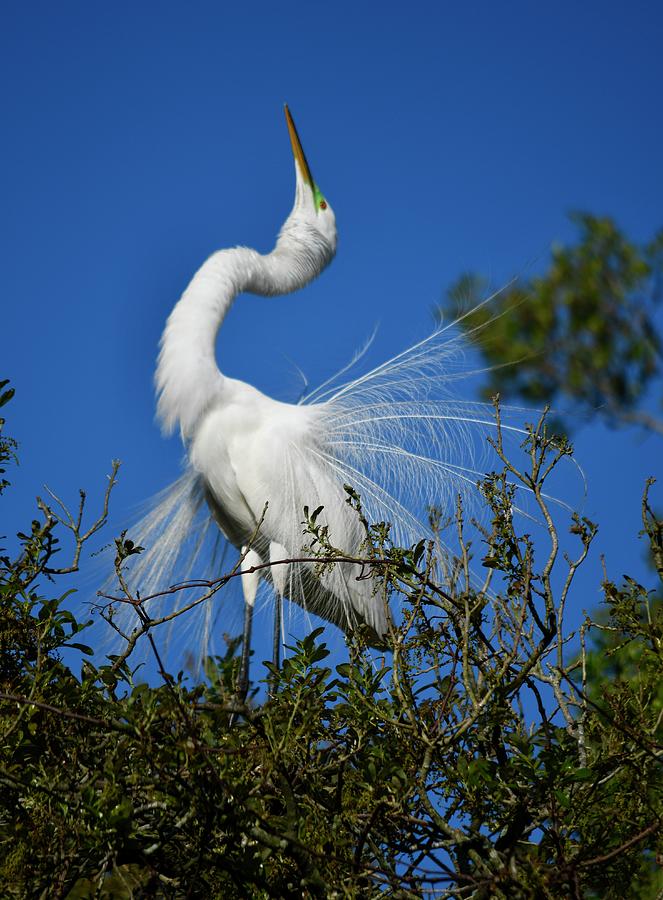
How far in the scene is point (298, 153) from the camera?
726 cm

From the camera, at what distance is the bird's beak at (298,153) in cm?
709

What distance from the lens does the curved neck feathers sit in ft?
17.3

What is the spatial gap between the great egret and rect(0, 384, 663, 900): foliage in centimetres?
276

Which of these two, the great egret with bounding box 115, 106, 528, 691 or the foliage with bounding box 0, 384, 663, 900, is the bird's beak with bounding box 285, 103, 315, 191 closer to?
the great egret with bounding box 115, 106, 528, 691

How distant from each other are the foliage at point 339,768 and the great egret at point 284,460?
2764mm

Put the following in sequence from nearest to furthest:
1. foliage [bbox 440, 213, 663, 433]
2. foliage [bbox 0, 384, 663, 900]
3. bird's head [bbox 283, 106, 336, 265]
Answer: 1. foliage [bbox 0, 384, 663, 900]
2. foliage [bbox 440, 213, 663, 433]
3. bird's head [bbox 283, 106, 336, 265]

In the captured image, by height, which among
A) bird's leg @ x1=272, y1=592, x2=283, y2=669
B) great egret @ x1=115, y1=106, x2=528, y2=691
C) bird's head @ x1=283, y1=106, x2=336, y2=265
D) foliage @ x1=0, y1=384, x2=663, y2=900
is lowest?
foliage @ x1=0, y1=384, x2=663, y2=900

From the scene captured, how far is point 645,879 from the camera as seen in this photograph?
2320mm

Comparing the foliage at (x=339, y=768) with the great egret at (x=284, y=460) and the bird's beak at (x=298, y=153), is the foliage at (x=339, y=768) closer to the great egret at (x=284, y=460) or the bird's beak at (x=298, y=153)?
the great egret at (x=284, y=460)

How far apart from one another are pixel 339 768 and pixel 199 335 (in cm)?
359

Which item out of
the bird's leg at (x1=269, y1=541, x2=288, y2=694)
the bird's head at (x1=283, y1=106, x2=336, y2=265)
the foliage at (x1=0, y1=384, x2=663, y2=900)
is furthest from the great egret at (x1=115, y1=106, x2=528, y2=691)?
the foliage at (x1=0, y1=384, x2=663, y2=900)

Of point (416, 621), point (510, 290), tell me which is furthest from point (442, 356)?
point (416, 621)

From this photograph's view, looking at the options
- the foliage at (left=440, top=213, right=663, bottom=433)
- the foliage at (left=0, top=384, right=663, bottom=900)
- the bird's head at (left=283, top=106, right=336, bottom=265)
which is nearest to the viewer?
the foliage at (left=0, top=384, right=663, bottom=900)

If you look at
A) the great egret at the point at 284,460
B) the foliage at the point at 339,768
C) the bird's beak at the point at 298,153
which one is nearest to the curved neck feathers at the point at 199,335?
the great egret at the point at 284,460
